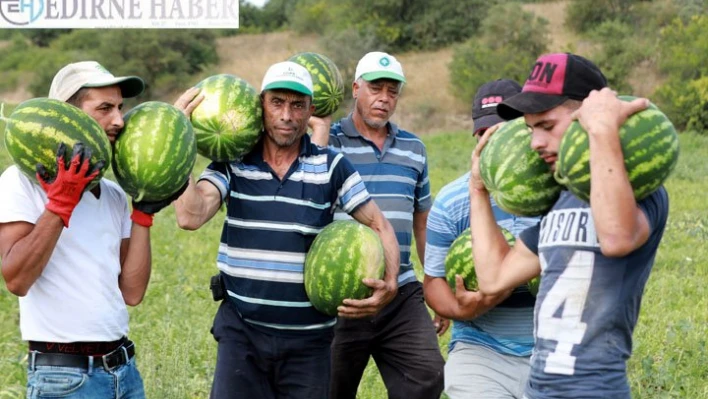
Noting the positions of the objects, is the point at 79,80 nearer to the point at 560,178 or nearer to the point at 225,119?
the point at 225,119

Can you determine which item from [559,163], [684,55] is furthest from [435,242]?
[684,55]

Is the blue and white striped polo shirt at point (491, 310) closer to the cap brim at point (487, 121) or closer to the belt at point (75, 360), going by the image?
the cap brim at point (487, 121)

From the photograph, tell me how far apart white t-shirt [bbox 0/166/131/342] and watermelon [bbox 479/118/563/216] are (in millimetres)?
1657

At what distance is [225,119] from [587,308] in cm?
199

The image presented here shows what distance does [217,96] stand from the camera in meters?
4.27

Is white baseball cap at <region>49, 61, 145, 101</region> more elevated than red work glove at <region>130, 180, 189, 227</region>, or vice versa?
white baseball cap at <region>49, 61, 145, 101</region>

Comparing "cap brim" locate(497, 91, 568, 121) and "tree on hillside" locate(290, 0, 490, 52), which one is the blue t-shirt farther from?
"tree on hillside" locate(290, 0, 490, 52)

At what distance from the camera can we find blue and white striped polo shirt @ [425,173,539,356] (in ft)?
13.8

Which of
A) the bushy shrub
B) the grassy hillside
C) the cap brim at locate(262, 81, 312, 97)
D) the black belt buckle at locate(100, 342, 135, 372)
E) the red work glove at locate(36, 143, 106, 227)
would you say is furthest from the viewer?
the grassy hillside

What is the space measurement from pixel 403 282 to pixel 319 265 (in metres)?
1.17

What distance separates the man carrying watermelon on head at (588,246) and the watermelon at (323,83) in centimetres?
177

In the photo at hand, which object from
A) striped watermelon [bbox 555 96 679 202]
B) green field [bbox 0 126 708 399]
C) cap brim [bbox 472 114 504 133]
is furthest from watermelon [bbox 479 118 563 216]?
green field [bbox 0 126 708 399]

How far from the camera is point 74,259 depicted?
3682 mm

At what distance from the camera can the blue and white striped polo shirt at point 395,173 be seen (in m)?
5.29
